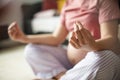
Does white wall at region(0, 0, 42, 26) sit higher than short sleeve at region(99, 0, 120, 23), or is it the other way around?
short sleeve at region(99, 0, 120, 23)

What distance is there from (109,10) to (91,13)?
126 millimetres

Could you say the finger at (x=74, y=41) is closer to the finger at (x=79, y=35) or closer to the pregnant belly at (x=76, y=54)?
the finger at (x=79, y=35)

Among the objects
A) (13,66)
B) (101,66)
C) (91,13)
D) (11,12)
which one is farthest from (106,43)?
(11,12)

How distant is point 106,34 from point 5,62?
131cm

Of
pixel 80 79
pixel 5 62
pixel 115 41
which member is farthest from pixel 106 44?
pixel 5 62

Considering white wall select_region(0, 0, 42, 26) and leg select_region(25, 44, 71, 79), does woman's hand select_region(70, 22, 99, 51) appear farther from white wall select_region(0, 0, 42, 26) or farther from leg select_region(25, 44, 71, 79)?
white wall select_region(0, 0, 42, 26)

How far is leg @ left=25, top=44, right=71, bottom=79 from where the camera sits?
1311 millimetres

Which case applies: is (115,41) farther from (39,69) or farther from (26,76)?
(26,76)

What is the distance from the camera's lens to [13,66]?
1898mm

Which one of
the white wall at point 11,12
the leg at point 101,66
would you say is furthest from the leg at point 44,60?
the white wall at point 11,12

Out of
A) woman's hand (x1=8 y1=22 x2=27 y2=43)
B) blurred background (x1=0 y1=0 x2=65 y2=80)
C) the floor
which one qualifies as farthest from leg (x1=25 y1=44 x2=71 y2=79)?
blurred background (x1=0 y1=0 x2=65 y2=80)

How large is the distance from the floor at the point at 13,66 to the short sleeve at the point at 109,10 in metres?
0.70

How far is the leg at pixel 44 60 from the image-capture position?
1311mm

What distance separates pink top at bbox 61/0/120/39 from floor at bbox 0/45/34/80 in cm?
49
